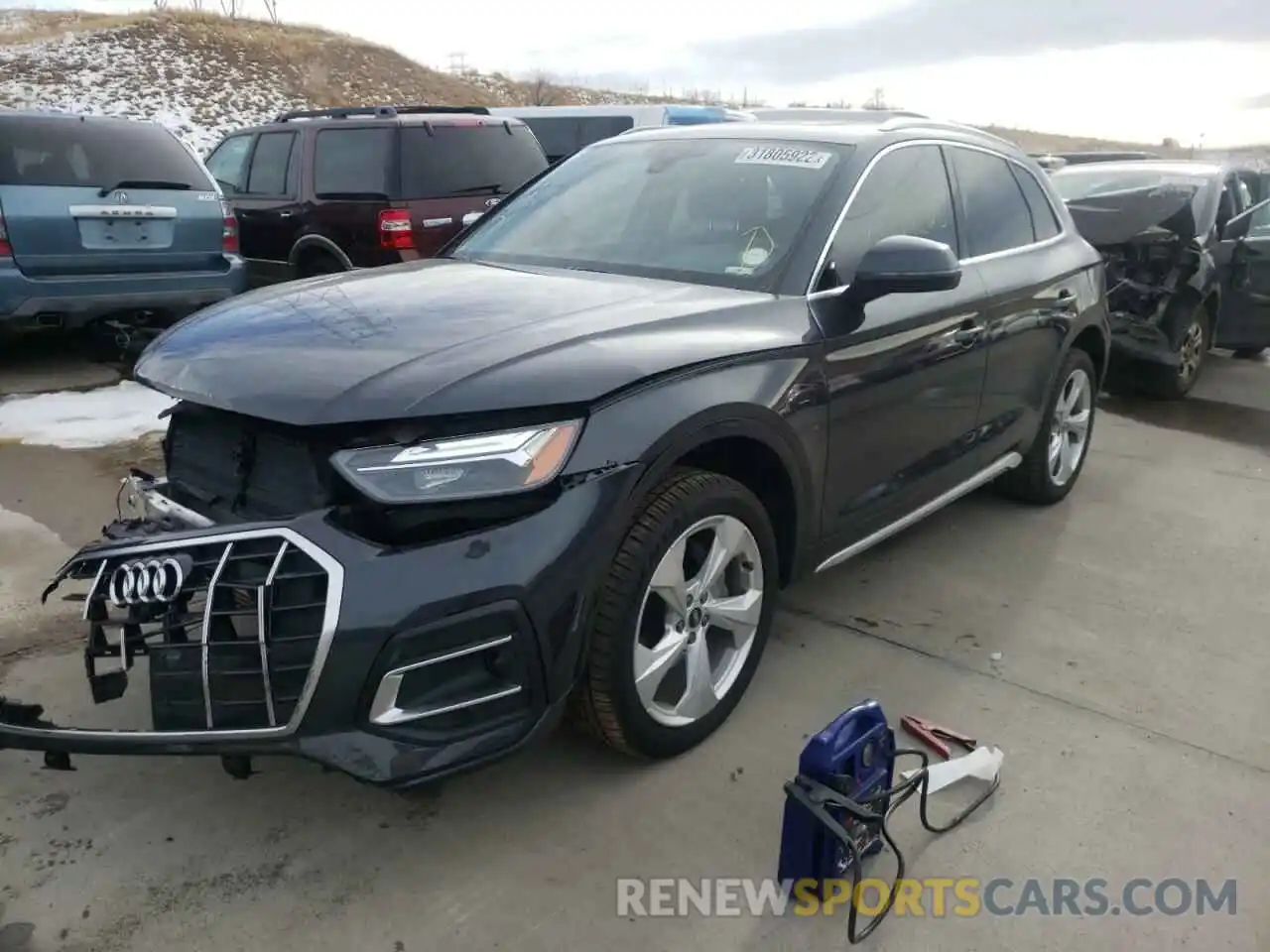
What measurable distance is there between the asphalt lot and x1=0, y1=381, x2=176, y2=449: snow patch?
1387 millimetres

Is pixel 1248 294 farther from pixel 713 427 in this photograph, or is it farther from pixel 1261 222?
pixel 713 427

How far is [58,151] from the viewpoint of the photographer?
6320 millimetres

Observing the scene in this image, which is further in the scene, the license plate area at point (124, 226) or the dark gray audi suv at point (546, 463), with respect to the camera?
the license plate area at point (124, 226)

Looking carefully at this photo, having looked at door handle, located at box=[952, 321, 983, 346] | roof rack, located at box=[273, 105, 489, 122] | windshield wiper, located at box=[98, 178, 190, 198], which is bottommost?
door handle, located at box=[952, 321, 983, 346]

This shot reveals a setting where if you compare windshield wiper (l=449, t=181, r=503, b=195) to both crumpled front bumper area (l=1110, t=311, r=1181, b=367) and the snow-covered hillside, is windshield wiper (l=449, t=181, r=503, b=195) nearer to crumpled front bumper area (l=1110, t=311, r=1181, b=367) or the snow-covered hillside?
crumpled front bumper area (l=1110, t=311, r=1181, b=367)

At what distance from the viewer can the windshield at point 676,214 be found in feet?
11.0

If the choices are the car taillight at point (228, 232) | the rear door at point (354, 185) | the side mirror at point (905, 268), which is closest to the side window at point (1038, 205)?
the side mirror at point (905, 268)

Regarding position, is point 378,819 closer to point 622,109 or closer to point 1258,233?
point 1258,233

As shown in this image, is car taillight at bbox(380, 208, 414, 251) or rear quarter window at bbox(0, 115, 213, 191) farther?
car taillight at bbox(380, 208, 414, 251)

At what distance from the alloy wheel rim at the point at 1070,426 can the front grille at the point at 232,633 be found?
380 centimetres

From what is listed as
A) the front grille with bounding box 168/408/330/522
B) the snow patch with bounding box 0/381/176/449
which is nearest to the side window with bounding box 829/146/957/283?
the front grille with bounding box 168/408/330/522

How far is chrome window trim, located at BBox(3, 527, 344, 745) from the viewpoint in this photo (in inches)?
86.0

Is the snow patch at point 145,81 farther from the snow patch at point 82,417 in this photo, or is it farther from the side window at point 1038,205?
the side window at point 1038,205

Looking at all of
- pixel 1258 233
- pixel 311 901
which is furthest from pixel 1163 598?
pixel 1258 233
